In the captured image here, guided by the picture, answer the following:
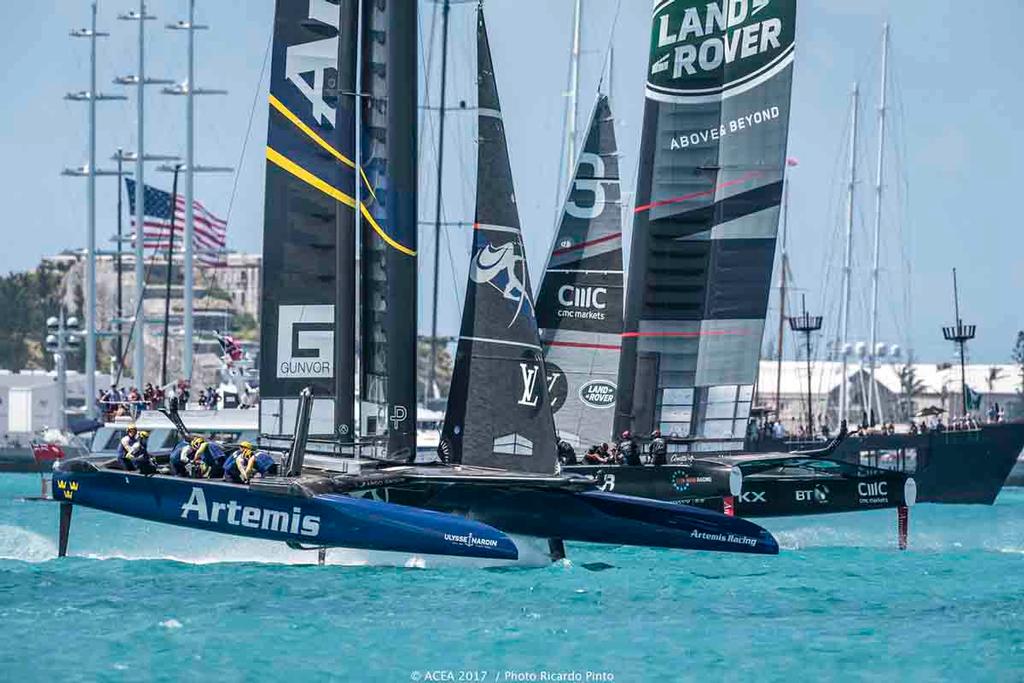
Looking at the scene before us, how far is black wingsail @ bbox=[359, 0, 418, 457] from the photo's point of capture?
20.3m

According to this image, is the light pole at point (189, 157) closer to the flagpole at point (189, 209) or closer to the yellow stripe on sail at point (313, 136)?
the flagpole at point (189, 209)

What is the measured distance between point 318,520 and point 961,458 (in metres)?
26.3

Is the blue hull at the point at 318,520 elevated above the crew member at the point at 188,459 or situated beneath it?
situated beneath

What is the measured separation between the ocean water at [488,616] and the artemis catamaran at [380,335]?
0.88m

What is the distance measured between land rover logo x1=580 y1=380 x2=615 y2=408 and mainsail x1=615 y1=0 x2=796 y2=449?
1.72m

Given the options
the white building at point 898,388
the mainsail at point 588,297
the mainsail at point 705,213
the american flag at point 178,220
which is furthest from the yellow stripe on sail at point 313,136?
the white building at point 898,388

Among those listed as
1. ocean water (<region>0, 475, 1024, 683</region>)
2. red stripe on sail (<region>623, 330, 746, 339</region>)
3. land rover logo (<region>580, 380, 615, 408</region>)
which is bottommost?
ocean water (<region>0, 475, 1024, 683</region>)

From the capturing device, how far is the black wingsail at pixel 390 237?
799 inches

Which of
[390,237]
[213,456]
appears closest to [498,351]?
[390,237]

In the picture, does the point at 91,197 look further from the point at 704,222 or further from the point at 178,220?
the point at 704,222

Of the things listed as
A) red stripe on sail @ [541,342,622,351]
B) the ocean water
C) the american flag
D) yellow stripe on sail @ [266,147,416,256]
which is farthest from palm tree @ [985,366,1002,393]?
yellow stripe on sail @ [266,147,416,256]

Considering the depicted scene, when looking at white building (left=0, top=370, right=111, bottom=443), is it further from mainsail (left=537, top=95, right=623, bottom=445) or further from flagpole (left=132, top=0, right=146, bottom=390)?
mainsail (left=537, top=95, right=623, bottom=445)

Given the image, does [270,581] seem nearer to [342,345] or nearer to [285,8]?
[342,345]

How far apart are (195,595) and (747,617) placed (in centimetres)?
569
